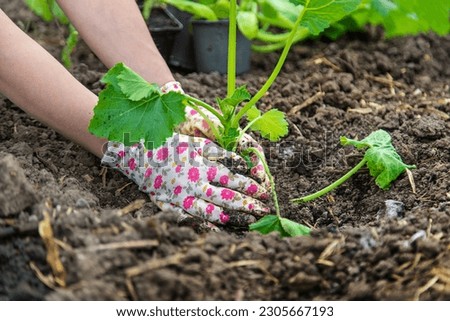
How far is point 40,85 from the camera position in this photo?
6.21 ft

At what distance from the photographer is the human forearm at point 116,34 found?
84.7 inches

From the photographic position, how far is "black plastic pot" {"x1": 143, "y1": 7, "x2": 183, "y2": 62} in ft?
9.30

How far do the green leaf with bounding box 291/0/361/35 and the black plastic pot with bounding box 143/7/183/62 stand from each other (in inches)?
40.6

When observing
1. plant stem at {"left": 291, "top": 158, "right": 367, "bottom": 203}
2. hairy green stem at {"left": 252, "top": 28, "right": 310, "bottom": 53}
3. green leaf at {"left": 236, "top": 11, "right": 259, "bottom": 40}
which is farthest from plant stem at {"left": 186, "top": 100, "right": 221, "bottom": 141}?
hairy green stem at {"left": 252, "top": 28, "right": 310, "bottom": 53}

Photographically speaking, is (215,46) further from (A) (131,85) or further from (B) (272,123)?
(A) (131,85)

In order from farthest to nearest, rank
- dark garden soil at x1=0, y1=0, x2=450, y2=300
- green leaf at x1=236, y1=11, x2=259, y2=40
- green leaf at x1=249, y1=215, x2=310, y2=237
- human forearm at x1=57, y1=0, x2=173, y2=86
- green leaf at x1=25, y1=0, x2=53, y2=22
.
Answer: green leaf at x1=25, y1=0, x2=53, y2=22, green leaf at x1=236, y1=11, x2=259, y2=40, human forearm at x1=57, y1=0, x2=173, y2=86, green leaf at x1=249, y1=215, x2=310, y2=237, dark garden soil at x1=0, y1=0, x2=450, y2=300

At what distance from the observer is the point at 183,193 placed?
1.86 meters

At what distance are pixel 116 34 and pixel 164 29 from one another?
657mm

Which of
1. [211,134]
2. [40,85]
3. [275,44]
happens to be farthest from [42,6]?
[211,134]

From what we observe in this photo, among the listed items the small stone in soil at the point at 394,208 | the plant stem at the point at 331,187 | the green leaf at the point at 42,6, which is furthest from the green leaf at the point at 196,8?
the small stone in soil at the point at 394,208

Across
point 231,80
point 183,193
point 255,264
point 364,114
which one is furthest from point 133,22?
point 255,264

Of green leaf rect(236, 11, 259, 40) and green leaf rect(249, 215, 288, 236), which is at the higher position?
green leaf rect(236, 11, 259, 40)

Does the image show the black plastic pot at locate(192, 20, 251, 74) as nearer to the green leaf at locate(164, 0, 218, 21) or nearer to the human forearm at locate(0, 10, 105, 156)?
the green leaf at locate(164, 0, 218, 21)

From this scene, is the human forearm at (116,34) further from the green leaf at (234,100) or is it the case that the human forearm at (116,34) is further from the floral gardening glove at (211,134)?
the green leaf at (234,100)
